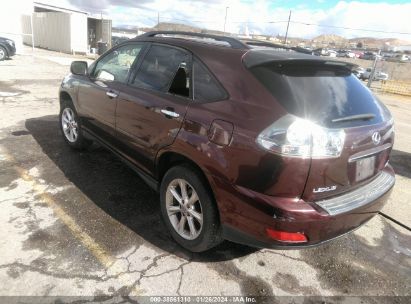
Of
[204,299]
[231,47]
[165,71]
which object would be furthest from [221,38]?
[204,299]

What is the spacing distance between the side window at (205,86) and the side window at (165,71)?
11 cm

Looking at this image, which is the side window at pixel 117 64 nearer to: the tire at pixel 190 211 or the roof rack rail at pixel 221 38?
the roof rack rail at pixel 221 38

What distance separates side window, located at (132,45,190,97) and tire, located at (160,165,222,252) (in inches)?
28.4

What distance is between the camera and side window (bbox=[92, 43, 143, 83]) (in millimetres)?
3803

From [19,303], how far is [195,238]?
1.37 m

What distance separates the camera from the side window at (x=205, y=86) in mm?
2656

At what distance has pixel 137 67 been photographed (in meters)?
3.65

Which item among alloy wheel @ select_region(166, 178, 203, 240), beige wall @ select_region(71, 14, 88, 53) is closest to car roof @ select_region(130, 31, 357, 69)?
alloy wheel @ select_region(166, 178, 203, 240)

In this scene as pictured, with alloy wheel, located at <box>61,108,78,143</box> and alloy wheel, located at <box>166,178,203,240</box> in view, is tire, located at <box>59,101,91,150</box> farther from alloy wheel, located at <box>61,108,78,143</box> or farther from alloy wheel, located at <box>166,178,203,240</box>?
alloy wheel, located at <box>166,178,203,240</box>

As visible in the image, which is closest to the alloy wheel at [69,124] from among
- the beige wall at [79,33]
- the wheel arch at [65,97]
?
the wheel arch at [65,97]

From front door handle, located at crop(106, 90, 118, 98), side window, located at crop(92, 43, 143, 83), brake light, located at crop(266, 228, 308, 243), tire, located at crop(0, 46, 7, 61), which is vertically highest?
side window, located at crop(92, 43, 143, 83)

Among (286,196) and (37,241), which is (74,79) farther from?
(286,196)

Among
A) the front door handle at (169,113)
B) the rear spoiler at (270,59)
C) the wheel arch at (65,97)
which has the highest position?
the rear spoiler at (270,59)

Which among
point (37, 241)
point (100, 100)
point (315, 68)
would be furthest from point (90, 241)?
point (315, 68)
